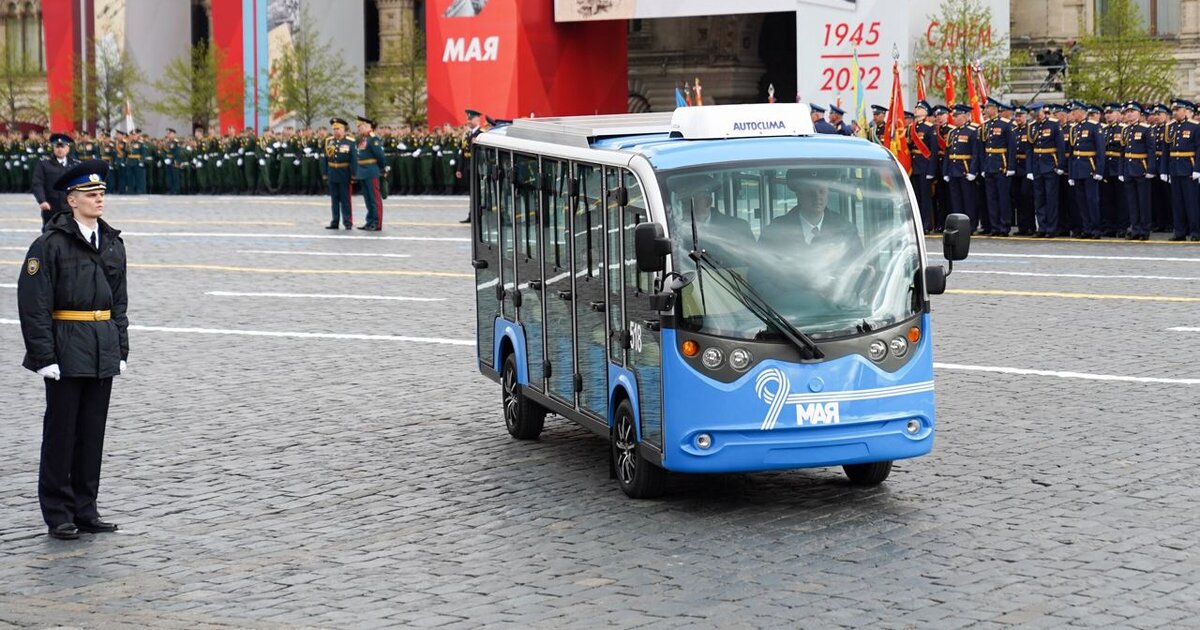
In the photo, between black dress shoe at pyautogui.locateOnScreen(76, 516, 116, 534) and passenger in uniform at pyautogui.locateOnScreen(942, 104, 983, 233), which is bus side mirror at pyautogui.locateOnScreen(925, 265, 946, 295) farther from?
passenger in uniform at pyautogui.locateOnScreen(942, 104, 983, 233)

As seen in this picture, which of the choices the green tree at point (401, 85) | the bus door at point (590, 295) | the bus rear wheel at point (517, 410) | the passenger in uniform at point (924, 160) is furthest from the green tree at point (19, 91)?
the bus door at point (590, 295)

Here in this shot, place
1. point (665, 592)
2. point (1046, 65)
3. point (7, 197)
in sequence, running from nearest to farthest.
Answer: point (665, 592) < point (1046, 65) < point (7, 197)

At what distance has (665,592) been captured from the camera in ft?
26.2

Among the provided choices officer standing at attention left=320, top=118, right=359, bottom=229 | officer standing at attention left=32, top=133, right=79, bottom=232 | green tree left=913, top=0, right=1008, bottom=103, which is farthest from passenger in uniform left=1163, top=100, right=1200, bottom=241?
green tree left=913, top=0, right=1008, bottom=103

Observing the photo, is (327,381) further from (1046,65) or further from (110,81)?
(110,81)

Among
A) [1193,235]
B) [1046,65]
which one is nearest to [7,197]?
[1046,65]

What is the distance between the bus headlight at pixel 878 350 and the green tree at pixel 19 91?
7145 centimetres

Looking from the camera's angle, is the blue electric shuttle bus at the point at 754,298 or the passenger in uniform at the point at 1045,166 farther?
the passenger in uniform at the point at 1045,166

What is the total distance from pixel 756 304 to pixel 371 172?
22114 millimetres

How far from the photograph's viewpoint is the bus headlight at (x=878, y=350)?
966cm

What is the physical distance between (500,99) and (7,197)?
13713 millimetres

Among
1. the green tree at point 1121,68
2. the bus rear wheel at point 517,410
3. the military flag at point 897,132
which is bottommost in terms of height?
the bus rear wheel at point 517,410

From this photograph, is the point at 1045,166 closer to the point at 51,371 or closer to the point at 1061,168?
the point at 1061,168

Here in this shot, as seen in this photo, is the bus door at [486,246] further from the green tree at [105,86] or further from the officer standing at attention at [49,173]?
the green tree at [105,86]
